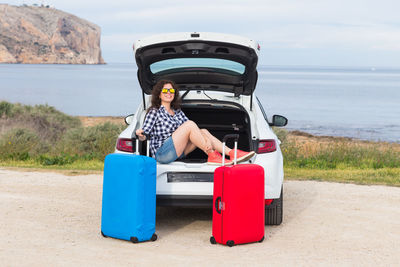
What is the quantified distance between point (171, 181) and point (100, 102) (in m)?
53.0

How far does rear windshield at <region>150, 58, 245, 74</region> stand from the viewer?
6.57 metres

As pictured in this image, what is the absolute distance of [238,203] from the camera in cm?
562

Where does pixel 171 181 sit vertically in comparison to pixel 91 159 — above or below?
above

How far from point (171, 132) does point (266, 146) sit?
101 centimetres

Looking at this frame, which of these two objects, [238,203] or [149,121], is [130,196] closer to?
[238,203]

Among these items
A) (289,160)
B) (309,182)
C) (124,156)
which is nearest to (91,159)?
(289,160)

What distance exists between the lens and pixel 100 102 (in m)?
58.2

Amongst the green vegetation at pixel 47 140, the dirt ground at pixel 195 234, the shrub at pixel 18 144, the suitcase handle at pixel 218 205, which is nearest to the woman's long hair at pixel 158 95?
the dirt ground at pixel 195 234

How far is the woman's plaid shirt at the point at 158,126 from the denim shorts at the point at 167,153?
141mm

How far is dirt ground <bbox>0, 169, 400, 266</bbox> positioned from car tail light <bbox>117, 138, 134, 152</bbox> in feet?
2.87

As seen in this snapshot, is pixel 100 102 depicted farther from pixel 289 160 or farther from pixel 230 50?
pixel 230 50

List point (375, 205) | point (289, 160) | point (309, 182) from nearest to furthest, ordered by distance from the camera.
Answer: point (375, 205)
point (309, 182)
point (289, 160)

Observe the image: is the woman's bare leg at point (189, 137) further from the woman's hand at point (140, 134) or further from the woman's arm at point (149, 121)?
the woman's hand at point (140, 134)

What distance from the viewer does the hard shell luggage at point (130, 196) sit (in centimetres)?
562
